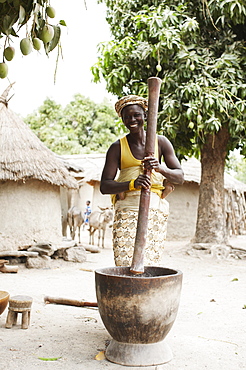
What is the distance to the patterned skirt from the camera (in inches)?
116

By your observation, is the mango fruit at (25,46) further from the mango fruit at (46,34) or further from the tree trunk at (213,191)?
the tree trunk at (213,191)

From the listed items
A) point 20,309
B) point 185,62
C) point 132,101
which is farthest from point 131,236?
point 185,62

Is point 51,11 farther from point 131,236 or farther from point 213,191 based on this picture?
point 213,191

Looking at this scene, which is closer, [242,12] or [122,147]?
[122,147]

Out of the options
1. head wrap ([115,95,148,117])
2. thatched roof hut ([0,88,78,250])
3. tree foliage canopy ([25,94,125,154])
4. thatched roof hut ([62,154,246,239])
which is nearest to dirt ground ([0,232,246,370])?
thatched roof hut ([0,88,78,250])

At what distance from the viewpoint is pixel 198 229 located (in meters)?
9.00

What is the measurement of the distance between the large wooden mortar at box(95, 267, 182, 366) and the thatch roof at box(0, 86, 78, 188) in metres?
4.42

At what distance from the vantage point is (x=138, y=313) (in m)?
2.38

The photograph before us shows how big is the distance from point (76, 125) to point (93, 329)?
20567mm

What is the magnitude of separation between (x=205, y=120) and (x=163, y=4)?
257cm

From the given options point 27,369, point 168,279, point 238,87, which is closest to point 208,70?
point 238,87

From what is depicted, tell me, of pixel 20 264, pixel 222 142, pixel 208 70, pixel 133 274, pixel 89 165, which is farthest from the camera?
pixel 89 165

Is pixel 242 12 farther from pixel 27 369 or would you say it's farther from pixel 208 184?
pixel 27 369

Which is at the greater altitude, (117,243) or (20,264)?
(117,243)
